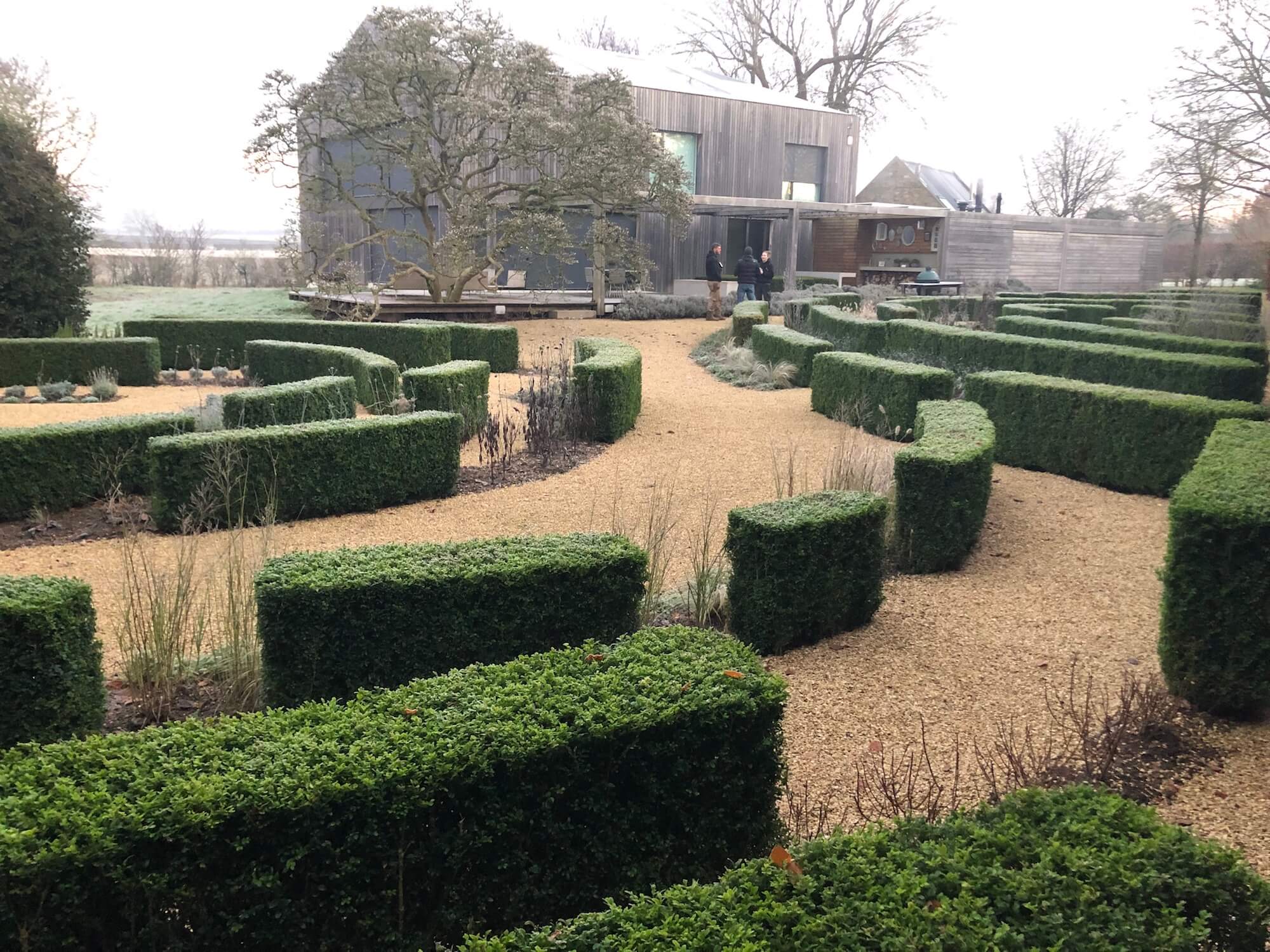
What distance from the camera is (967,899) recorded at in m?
2.17

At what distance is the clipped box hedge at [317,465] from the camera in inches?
299

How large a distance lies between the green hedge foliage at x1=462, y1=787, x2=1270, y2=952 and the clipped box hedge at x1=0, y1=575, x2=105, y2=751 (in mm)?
2675

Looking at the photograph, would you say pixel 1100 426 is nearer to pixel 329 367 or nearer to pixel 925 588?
pixel 925 588

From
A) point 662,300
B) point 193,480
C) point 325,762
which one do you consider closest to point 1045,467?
point 193,480

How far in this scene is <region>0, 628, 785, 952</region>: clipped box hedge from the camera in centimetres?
239

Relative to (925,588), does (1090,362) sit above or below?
above

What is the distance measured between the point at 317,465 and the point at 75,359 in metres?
9.44

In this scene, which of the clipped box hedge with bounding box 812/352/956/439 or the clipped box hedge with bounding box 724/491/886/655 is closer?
the clipped box hedge with bounding box 724/491/886/655

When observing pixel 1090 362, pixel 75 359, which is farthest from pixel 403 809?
pixel 75 359

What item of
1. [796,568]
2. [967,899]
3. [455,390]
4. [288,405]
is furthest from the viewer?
[455,390]

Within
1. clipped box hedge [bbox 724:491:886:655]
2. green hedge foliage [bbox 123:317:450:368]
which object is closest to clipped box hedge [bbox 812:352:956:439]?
clipped box hedge [bbox 724:491:886:655]

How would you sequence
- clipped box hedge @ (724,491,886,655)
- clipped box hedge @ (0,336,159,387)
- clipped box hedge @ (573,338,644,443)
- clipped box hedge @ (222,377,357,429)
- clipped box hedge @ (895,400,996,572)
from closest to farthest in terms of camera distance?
clipped box hedge @ (724,491,886,655)
clipped box hedge @ (895,400,996,572)
clipped box hedge @ (222,377,357,429)
clipped box hedge @ (573,338,644,443)
clipped box hedge @ (0,336,159,387)

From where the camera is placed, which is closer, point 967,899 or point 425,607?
point 967,899

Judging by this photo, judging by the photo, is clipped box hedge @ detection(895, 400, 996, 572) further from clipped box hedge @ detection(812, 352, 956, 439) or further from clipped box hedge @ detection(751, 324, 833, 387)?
clipped box hedge @ detection(751, 324, 833, 387)
